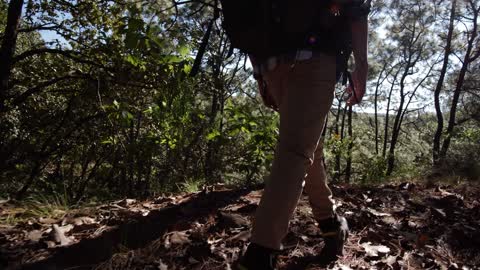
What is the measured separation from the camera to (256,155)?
4.26 m

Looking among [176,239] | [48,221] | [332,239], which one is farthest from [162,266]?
[48,221]

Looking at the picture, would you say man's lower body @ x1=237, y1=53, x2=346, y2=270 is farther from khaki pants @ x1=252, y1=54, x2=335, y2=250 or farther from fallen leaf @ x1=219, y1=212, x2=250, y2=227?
fallen leaf @ x1=219, y1=212, x2=250, y2=227

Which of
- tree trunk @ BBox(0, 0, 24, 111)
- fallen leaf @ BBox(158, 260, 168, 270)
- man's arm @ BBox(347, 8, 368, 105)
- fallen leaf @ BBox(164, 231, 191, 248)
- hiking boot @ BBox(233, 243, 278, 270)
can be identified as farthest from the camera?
tree trunk @ BBox(0, 0, 24, 111)

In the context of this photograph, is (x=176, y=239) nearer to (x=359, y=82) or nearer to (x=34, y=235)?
(x=34, y=235)

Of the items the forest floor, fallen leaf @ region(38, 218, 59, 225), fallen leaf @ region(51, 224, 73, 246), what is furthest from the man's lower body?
fallen leaf @ region(38, 218, 59, 225)

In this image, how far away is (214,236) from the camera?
2189 millimetres

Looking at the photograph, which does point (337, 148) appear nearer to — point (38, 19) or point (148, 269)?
point (148, 269)

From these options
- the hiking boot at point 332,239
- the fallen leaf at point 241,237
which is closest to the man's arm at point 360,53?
the hiking boot at point 332,239

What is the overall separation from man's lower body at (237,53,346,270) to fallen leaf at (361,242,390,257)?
2.68 ft

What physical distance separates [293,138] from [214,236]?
0.98 meters

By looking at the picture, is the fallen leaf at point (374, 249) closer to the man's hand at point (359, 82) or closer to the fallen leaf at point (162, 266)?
the man's hand at point (359, 82)

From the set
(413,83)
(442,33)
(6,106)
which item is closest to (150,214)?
(6,106)

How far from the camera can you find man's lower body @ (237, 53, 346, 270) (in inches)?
56.6

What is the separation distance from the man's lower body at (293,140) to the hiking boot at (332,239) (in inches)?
21.3
